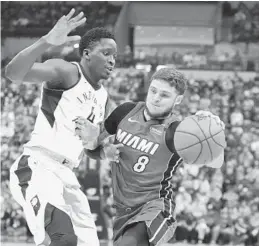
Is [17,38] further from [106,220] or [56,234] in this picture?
[56,234]

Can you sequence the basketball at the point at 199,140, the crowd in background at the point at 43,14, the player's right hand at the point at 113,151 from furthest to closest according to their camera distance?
the crowd in background at the point at 43,14
the player's right hand at the point at 113,151
the basketball at the point at 199,140

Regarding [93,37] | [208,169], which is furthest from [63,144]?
[208,169]

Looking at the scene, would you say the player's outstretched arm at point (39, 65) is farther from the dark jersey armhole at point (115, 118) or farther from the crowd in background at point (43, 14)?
the crowd in background at point (43, 14)

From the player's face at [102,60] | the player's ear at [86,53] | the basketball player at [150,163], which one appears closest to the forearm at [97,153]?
the basketball player at [150,163]

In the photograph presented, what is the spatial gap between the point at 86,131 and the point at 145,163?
467 mm

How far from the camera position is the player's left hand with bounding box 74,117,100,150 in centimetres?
412

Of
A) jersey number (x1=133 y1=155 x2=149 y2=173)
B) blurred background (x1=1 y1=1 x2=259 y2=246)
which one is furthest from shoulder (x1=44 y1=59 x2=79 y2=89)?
blurred background (x1=1 y1=1 x2=259 y2=246)

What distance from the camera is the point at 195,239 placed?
11.1 metres

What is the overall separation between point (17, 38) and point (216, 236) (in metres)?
11.0

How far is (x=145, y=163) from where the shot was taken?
3951 millimetres

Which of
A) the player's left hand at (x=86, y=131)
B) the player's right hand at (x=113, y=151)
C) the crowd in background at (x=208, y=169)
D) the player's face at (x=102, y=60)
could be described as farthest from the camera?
the crowd in background at (x=208, y=169)

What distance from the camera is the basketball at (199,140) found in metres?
3.84

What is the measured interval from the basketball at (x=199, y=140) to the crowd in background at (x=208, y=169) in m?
7.46

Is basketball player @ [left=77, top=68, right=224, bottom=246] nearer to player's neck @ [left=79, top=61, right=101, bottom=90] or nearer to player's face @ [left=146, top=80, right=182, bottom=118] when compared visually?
player's face @ [left=146, top=80, right=182, bottom=118]
